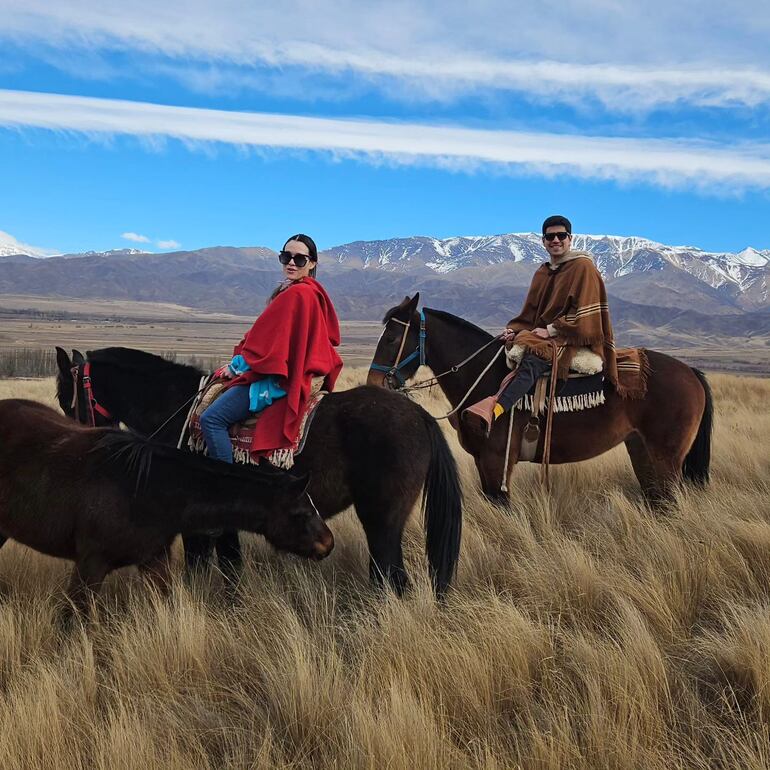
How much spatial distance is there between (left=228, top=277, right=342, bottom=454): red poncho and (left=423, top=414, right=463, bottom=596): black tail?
894mm

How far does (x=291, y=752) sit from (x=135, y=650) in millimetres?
1102

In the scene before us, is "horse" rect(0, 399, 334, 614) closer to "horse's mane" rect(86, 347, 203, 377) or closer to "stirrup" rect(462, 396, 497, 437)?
"horse's mane" rect(86, 347, 203, 377)

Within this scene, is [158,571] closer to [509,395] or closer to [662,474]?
[509,395]

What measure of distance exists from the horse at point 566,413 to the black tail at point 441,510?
141 cm

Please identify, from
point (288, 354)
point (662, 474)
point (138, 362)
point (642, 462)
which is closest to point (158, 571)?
point (288, 354)

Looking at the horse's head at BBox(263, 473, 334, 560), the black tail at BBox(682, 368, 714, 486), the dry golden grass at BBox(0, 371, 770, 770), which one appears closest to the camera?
the dry golden grass at BBox(0, 371, 770, 770)

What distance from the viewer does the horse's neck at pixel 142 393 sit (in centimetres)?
516

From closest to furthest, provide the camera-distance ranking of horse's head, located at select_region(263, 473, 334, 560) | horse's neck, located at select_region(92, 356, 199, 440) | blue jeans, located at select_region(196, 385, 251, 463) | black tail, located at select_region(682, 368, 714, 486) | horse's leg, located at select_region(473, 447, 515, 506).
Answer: horse's head, located at select_region(263, 473, 334, 560), blue jeans, located at select_region(196, 385, 251, 463), horse's neck, located at select_region(92, 356, 199, 440), horse's leg, located at select_region(473, 447, 515, 506), black tail, located at select_region(682, 368, 714, 486)

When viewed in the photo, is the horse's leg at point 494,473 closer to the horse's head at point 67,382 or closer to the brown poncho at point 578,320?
the brown poncho at point 578,320

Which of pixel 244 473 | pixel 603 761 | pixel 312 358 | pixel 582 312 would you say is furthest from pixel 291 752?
pixel 582 312

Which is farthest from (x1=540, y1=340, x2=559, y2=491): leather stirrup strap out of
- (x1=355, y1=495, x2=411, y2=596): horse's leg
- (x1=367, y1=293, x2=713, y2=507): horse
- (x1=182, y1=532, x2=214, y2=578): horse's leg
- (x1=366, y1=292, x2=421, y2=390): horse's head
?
(x1=182, y1=532, x2=214, y2=578): horse's leg

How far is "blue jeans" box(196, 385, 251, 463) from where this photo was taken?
4527 millimetres

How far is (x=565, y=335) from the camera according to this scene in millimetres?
5863

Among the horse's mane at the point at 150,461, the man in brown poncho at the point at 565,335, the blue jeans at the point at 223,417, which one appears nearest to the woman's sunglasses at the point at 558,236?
the man in brown poncho at the point at 565,335
